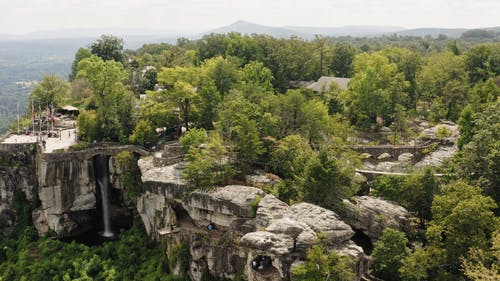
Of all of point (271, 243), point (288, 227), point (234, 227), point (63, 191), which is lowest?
point (63, 191)

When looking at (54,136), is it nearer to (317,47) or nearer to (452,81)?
(317,47)

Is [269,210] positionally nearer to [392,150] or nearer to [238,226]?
[238,226]

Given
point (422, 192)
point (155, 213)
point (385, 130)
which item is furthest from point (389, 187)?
point (155, 213)

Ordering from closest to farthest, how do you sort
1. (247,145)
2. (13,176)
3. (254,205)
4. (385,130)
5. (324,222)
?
(324,222)
(254,205)
(247,145)
(13,176)
(385,130)

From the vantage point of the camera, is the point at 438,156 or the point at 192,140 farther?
the point at 438,156

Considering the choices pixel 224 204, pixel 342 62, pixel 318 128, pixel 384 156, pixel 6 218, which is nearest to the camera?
pixel 224 204

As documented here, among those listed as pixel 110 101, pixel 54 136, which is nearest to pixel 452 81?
pixel 110 101
